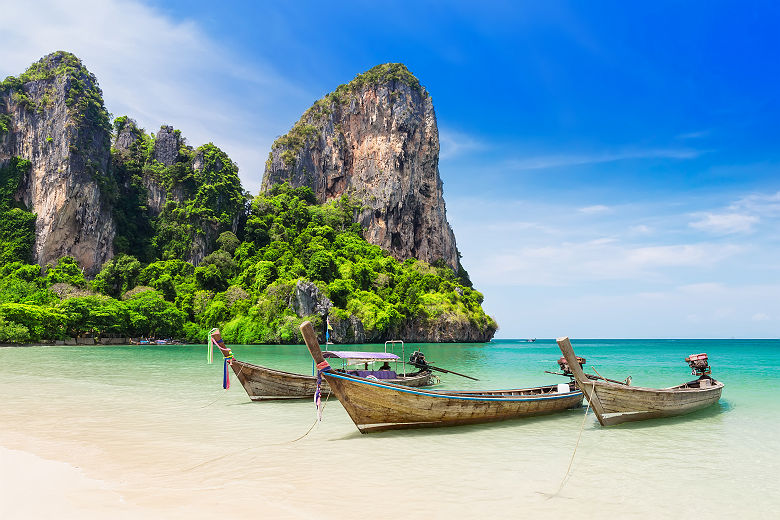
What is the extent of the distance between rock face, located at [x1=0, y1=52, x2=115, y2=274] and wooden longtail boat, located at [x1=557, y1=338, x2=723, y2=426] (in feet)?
234

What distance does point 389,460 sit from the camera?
8.52 metres

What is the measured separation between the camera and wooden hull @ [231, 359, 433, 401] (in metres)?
14.7

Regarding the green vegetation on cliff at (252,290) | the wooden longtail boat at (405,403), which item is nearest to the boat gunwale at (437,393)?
the wooden longtail boat at (405,403)

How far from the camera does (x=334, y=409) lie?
13891 millimetres

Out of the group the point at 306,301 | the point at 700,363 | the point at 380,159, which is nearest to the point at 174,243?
the point at 306,301

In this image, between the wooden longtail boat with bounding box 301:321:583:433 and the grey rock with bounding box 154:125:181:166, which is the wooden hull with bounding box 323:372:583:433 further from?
the grey rock with bounding box 154:125:181:166

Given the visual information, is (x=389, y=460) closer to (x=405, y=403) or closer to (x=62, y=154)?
(x=405, y=403)

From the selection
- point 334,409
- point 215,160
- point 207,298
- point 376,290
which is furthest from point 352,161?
point 334,409

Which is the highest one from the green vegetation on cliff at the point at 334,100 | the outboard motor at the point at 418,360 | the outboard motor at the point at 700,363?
the green vegetation on cliff at the point at 334,100

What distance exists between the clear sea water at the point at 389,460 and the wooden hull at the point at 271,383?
1.25 feet

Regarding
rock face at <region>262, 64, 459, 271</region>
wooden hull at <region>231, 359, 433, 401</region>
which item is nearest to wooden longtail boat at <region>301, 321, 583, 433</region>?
wooden hull at <region>231, 359, 433, 401</region>

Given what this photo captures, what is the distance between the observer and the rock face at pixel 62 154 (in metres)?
65.4

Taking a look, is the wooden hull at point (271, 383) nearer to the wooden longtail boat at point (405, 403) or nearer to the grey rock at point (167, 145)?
the wooden longtail boat at point (405, 403)

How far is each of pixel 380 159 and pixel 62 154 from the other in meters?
50.9
